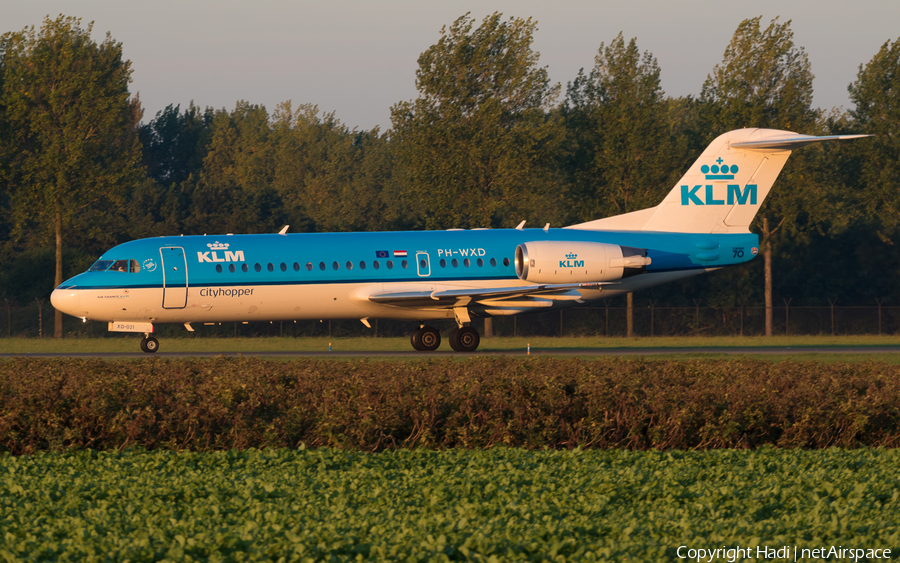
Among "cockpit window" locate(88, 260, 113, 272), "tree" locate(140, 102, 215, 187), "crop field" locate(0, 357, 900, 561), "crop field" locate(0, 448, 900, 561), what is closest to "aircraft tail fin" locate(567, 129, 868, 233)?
"cockpit window" locate(88, 260, 113, 272)

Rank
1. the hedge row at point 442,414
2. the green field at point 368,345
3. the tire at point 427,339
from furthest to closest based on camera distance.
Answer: the green field at point 368,345
the tire at point 427,339
the hedge row at point 442,414

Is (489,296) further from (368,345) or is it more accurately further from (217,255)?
(217,255)

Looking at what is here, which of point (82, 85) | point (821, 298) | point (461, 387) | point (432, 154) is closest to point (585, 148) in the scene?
point (432, 154)

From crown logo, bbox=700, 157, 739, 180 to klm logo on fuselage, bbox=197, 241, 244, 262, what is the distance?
14.5 metres

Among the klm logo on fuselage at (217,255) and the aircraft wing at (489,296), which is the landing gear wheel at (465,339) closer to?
the aircraft wing at (489,296)

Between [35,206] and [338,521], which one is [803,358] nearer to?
[338,521]

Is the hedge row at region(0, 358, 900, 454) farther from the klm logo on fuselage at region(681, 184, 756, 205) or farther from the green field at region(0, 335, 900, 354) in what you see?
the klm logo on fuselage at region(681, 184, 756, 205)

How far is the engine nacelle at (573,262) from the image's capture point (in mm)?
26984

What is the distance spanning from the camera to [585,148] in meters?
45.2

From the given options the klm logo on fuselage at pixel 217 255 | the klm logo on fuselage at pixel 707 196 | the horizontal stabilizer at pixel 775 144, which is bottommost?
the klm logo on fuselage at pixel 217 255

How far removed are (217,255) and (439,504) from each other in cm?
1944

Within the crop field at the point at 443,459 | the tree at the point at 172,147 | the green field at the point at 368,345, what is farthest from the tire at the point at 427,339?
the tree at the point at 172,147

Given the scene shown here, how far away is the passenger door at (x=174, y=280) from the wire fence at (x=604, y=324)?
16677 millimetres

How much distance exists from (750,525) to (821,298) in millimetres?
46430
